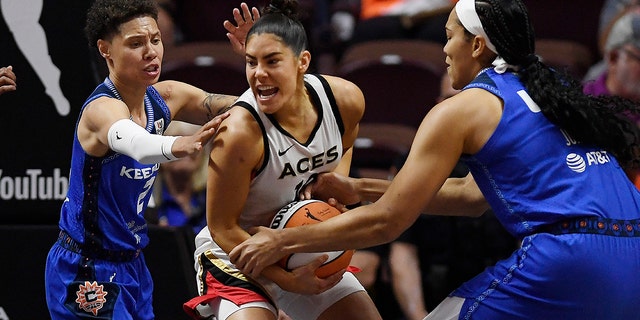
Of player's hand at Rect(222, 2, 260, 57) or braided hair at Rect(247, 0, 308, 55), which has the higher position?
braided hair at Rect(247, 0, 308, 55)

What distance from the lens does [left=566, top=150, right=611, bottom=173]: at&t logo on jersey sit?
3.97 m

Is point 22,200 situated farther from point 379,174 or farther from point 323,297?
point 379,174

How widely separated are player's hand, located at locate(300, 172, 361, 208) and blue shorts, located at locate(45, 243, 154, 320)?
81cm

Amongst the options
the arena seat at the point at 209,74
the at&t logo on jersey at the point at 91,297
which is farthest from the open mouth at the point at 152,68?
the arena seat at the point at 209,74

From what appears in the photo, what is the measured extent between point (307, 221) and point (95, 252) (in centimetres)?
92

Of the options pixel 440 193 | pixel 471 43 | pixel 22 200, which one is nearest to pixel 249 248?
pixel 440 193

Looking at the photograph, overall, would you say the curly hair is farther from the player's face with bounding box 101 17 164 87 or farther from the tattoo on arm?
the tattoo on arm

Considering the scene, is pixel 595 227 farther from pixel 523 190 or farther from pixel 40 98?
pixel 40 98

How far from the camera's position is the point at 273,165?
4.35 m

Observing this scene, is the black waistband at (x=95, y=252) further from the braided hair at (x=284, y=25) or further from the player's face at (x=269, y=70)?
the braided hair at (x=284, y=25)

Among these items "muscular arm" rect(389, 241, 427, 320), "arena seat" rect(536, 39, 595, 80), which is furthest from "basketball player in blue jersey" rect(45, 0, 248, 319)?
"arena seat" rect(536, 39, 595, 80)

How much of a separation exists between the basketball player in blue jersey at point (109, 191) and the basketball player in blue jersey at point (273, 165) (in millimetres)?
258

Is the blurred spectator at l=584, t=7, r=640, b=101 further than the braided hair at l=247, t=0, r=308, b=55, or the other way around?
the blurred spectator at l=584, t=7, r=640, b=101

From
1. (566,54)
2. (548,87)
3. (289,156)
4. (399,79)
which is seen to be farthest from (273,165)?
(566,54)
